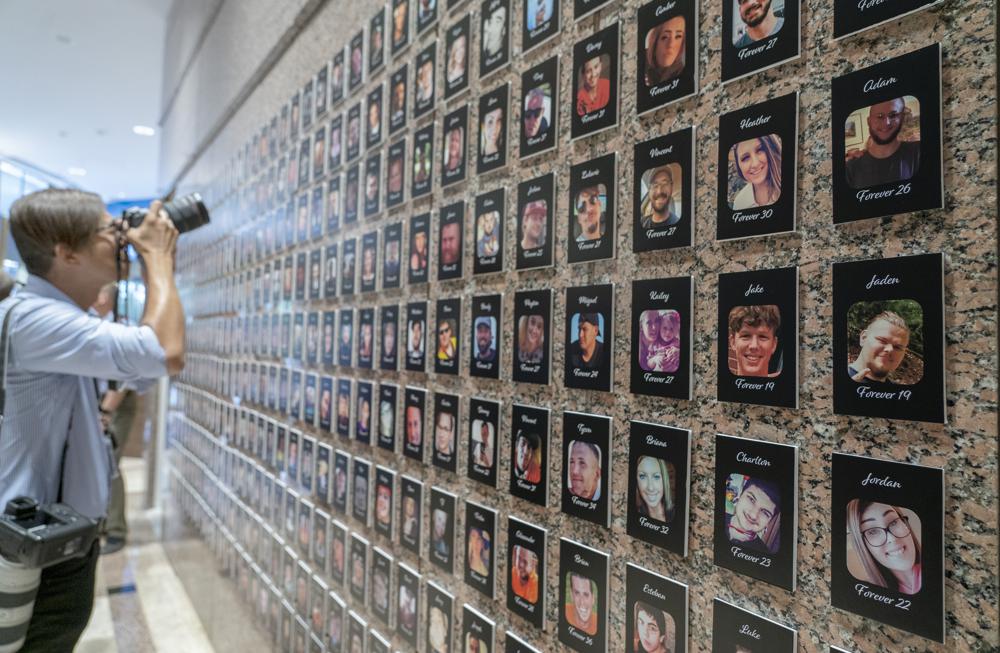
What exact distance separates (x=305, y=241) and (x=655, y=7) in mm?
1631

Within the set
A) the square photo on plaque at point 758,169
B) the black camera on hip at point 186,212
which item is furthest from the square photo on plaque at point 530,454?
the black camera on hip at point 186,212

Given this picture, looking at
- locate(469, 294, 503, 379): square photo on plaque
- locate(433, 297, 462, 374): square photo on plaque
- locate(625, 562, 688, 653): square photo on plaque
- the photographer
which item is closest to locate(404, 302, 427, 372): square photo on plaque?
locate(433, 297, 462, 374): square photo on plaque

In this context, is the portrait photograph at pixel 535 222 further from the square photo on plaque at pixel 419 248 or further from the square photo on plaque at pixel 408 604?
the square photo on plaque at pixel 408 604

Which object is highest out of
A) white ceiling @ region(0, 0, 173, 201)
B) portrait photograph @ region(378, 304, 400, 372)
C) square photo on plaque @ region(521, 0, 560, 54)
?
white ceiling @ region(0, 0, 173, 201)

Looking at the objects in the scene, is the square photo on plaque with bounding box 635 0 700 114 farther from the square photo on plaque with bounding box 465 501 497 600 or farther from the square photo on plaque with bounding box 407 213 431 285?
the square photo on plaque with bounding box 465 501 497 600

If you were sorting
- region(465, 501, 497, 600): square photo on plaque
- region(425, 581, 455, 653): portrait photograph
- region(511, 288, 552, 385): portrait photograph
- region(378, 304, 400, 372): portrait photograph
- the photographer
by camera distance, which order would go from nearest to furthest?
region(511, 288, 552, 385): portrait photograph → region(465, 501, 497, 600): square photo on plaque → region(425, 581, 455, 653): portrait photograph → the photographer → region(378, 304, 400, 372): portrait photograph

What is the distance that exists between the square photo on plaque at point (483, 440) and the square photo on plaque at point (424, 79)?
761mm

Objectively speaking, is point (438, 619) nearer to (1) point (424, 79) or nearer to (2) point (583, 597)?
(2) point (583, 597)

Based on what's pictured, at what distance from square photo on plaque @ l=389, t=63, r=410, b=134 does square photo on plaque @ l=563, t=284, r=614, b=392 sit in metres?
0.88

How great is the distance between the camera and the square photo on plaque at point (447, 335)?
1.42 meters

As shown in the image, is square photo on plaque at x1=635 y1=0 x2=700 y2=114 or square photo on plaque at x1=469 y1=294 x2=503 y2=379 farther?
square photo on plaque at x1=469 y1=294 x2=503 y2=379

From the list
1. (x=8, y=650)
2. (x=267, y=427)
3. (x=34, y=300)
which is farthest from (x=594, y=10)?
(x=267, y=427)

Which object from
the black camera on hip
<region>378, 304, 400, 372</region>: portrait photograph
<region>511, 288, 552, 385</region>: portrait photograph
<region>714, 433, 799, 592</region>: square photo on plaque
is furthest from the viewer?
the black camera on hip

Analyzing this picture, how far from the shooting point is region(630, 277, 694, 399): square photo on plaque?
2.91 ft
